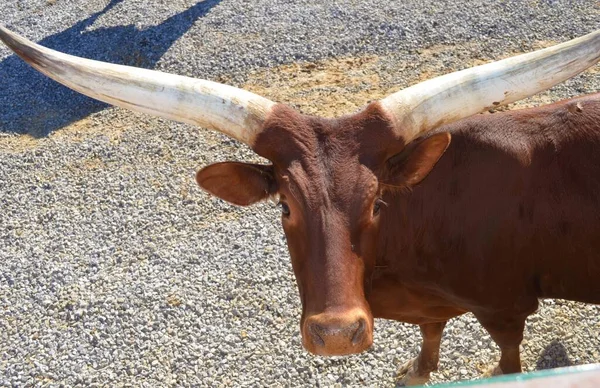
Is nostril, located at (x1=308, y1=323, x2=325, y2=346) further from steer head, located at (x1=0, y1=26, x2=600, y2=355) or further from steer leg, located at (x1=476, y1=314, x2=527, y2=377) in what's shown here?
steer leg, located at (x1=476, y1=314, x2=527, y2=377)

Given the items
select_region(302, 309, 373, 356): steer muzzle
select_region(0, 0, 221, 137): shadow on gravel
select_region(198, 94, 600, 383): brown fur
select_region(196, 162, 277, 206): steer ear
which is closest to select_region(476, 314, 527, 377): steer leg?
select_region(198, 94, 600, 383): brown fur

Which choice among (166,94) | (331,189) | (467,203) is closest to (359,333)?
(331,189)

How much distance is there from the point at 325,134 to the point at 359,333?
1.14m

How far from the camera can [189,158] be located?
8.10m

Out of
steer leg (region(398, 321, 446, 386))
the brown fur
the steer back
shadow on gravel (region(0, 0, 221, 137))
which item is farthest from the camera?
shadow on gravel (region(0, 0, 221, 137))

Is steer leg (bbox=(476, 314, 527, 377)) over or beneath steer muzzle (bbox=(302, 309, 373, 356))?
beneath

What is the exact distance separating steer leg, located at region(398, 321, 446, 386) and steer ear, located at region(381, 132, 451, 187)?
1.85m

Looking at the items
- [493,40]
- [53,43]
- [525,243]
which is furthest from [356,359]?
[53,43]

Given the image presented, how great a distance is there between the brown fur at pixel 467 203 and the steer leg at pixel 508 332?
0.01 metres

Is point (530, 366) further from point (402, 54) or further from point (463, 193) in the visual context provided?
point (402, 54)

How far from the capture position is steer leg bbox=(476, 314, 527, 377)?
4172 mm

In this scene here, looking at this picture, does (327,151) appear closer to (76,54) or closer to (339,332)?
(339,332)

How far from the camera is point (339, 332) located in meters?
2.93

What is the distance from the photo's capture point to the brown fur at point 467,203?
3350mm
